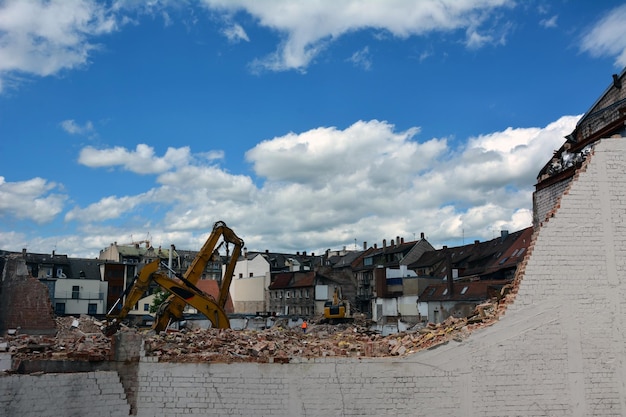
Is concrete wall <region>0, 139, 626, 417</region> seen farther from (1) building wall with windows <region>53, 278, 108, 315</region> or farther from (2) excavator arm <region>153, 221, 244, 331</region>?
(1) building wall with windows <region>53, 278, 108, 315</region>

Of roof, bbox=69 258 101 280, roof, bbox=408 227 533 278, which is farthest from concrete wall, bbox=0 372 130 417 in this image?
roof, bbox=69 258 101 280

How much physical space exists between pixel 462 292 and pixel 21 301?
29.3 metres

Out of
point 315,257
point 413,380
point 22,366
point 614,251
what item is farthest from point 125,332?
point 315,257

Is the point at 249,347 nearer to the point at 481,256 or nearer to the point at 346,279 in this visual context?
the point at 481,256

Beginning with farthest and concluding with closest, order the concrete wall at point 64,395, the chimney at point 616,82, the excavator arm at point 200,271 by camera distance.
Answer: the excavator arm at point 200,271 → the chimney at point 616,82 → the concrete wall at point 64,395

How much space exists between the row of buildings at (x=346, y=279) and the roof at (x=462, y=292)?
104 mm

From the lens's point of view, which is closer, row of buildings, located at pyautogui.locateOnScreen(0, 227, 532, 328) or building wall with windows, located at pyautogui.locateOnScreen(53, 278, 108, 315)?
row of buildings, located at pyautogui.locateOnScreen(0, 227, 532, 328)

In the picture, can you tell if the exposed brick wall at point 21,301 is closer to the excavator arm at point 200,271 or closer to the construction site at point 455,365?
the excavator arm at point 200,271

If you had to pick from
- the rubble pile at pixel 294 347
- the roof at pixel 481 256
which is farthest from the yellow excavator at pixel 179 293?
the roof at pixel 481 256

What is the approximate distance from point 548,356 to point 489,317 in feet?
5.35

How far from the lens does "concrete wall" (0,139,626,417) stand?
514 inches

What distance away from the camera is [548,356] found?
44.6ft

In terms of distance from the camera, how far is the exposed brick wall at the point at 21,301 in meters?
20.7

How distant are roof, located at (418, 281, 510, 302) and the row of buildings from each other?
104mm
